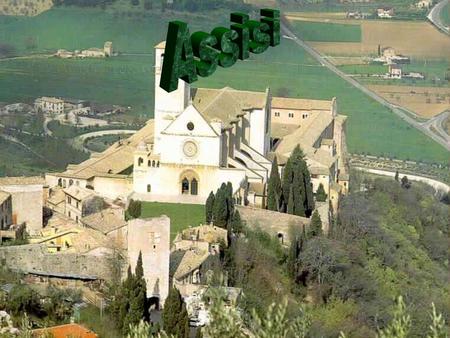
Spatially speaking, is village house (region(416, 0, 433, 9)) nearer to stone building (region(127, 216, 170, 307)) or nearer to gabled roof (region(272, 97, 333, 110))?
gabled roof (region(272, 97, 333, 110))

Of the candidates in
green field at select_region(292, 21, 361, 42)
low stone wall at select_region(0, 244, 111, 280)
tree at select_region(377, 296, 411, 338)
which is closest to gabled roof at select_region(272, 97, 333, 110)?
low stone wall at select_region(0, 244, 111, 280)

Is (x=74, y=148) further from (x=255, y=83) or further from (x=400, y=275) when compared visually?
(x=400, y=275)

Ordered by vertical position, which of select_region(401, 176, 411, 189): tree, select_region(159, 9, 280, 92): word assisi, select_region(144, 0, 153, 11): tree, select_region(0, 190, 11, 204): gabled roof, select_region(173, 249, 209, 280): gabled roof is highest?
select_region(159, 9, 280, 92): word assisi

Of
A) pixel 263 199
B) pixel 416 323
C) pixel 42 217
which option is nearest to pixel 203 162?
pixel 263 199

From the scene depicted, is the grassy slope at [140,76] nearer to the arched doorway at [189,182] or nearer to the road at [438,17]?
the road at [438,17]

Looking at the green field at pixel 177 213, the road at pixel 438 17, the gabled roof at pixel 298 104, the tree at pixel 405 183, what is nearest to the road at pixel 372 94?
the road at pixel 438 17
